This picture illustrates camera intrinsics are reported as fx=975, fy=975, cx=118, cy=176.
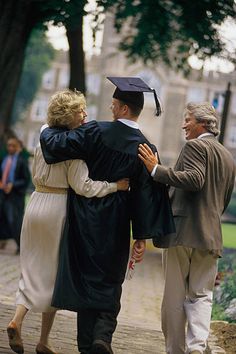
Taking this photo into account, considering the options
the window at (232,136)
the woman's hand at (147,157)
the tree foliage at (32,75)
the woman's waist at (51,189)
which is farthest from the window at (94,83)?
the woman's hand at (147,157)

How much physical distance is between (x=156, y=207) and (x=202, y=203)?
1.21 feet

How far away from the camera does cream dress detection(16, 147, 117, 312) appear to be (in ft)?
22.4

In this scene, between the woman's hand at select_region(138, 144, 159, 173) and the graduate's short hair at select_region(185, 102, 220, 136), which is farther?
the graduate's short hair at select_region(185, 102, 220, 136)

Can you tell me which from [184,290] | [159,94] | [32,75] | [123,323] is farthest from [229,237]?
[159,94]

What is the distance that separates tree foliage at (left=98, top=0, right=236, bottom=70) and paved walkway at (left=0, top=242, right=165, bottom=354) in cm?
553

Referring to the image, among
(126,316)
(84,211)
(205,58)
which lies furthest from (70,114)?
(205,58)

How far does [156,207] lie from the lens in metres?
6.79

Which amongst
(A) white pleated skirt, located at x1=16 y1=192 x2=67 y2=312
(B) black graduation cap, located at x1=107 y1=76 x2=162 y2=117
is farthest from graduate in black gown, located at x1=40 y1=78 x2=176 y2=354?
(A) white pleated skirt, located at x1=16 y1=192 x2=67 y2=312

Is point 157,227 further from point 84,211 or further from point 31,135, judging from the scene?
point 31,135

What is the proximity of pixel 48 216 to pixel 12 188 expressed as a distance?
32.3ft

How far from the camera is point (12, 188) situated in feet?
54.7

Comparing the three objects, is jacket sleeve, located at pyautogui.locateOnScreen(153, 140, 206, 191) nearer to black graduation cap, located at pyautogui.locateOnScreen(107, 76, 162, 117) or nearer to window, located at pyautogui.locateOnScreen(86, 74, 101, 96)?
black graduation cap, located at pyautogui.locateOnScreen(107, 76, 162, 117)

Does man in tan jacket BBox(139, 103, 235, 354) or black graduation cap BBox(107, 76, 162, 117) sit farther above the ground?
black graduation cap BBox(107, 76, 162, 117)

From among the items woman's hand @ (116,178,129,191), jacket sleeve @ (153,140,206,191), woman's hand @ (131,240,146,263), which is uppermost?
jacket sleeve @ (153,140,206,191)
